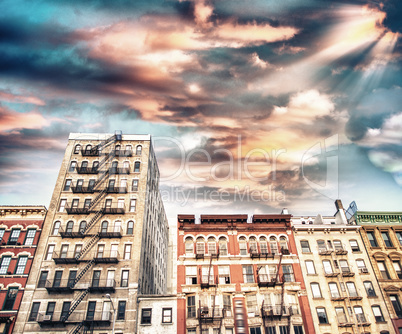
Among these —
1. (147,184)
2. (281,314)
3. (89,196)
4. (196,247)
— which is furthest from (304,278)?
(89,196)

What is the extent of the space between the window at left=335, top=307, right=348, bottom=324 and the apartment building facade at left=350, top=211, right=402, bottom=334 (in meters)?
5.86

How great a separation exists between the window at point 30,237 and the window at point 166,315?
69.7 feet

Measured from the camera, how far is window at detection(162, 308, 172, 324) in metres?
33.5

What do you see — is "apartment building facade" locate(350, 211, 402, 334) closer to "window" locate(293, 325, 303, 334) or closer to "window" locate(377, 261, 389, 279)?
"window" locate(377, 261, 389, 279)

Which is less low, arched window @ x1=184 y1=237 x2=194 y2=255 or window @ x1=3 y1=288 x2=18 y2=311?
arched window @ x1=184 y1=237 x2=194 y2=255

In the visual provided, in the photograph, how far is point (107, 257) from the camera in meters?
38.1

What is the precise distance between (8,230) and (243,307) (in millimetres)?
34043

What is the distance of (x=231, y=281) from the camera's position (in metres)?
35.8

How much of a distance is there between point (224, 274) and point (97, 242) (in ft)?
60.6

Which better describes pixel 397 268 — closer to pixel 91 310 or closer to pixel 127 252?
pixel 127 252

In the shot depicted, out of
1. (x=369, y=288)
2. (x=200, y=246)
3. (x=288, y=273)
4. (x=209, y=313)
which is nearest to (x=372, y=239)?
(x=369, y=288)

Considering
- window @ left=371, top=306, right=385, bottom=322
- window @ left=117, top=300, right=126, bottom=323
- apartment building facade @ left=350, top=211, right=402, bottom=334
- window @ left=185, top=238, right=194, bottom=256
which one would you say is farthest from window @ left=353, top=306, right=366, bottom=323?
window @ left=117, top=300, right=126, bottom=323

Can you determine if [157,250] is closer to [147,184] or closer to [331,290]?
[147,184]

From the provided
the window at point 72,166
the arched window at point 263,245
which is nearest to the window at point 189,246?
the arched window at point 263,245
